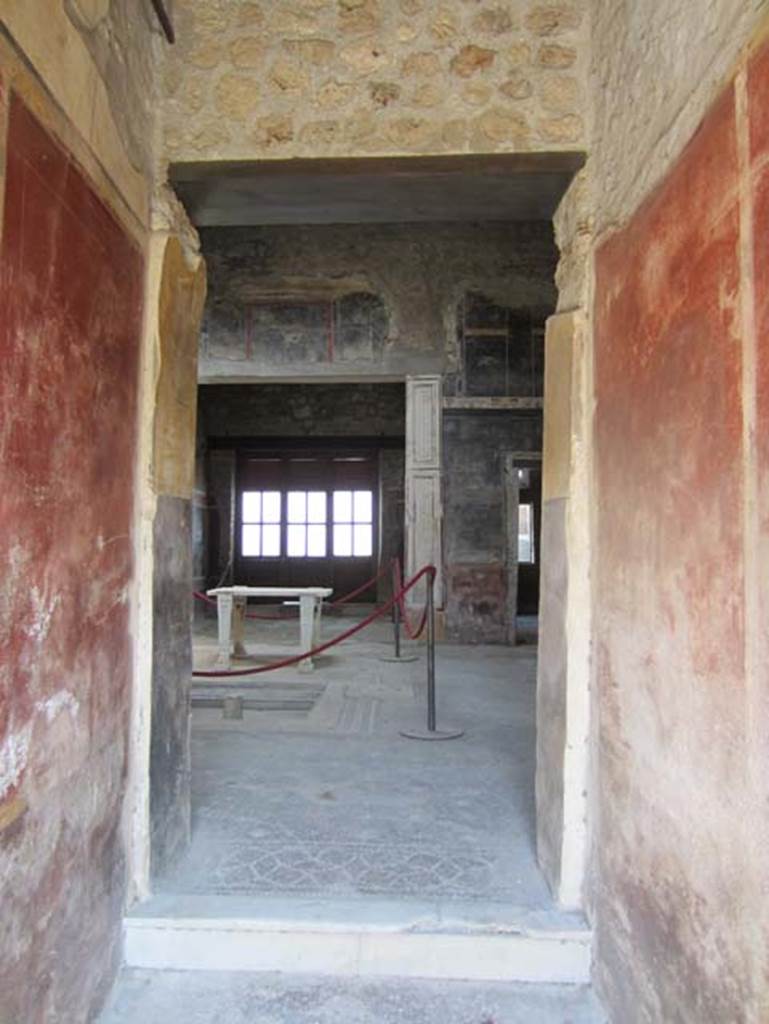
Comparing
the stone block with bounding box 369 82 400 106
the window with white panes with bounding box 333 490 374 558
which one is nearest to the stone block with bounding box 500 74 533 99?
the stone block with bounding box 369 82 400 106

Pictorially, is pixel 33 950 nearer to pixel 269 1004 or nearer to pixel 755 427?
pixel 269 1004

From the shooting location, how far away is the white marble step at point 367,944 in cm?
228

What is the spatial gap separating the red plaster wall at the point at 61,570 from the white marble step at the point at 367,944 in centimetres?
18

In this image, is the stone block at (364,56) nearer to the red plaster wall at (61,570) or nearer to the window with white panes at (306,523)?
the red plaster wall at (61,570)

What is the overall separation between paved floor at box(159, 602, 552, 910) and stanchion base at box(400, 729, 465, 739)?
74mm

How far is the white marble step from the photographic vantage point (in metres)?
2.28

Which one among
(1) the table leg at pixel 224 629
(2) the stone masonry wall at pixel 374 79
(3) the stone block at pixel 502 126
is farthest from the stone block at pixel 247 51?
(1) the table leg at pixel 224 629

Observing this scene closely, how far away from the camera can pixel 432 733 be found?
4.43m

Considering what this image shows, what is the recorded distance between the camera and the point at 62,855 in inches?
71.8

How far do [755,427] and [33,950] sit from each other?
5.99ft

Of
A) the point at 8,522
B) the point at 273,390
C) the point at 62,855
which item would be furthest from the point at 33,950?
the point at 273,390

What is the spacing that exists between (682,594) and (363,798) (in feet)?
7.09

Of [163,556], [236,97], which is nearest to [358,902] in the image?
[163,556]

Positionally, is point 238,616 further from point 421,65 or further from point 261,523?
point 261,523
